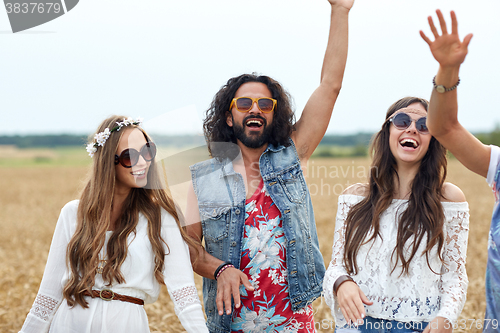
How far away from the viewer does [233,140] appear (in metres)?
3.26

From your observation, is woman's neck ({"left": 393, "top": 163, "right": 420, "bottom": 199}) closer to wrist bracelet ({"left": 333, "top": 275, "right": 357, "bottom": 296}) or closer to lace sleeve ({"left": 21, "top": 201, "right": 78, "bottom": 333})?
wrist bracelet ({"left": 333, "top": 275, "right": 357, "bottom": 296})

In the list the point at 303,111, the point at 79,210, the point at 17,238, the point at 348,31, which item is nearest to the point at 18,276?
the point at 17,238

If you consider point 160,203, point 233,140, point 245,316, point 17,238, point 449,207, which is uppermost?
point 233,140

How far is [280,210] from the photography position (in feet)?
9.46

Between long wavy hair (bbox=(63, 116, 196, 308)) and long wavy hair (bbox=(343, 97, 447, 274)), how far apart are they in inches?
39.6

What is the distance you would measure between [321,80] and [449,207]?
4.23 feet

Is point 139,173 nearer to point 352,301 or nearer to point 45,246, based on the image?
point 352,301

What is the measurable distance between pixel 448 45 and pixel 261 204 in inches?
58.0

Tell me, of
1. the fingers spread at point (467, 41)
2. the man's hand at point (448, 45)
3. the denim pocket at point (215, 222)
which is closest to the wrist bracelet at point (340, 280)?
the denim pocket at point (215, 222)

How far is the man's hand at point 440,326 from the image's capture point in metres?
2.20

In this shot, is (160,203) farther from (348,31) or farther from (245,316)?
(348,31)

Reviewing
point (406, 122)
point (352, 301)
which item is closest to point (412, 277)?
point (352, 301)

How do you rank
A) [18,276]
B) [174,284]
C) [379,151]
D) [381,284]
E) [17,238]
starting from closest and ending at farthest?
[381,284], [174,284], [379,151], [18,276], [17,238]

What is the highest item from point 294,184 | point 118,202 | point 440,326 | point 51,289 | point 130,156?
point 130,156
